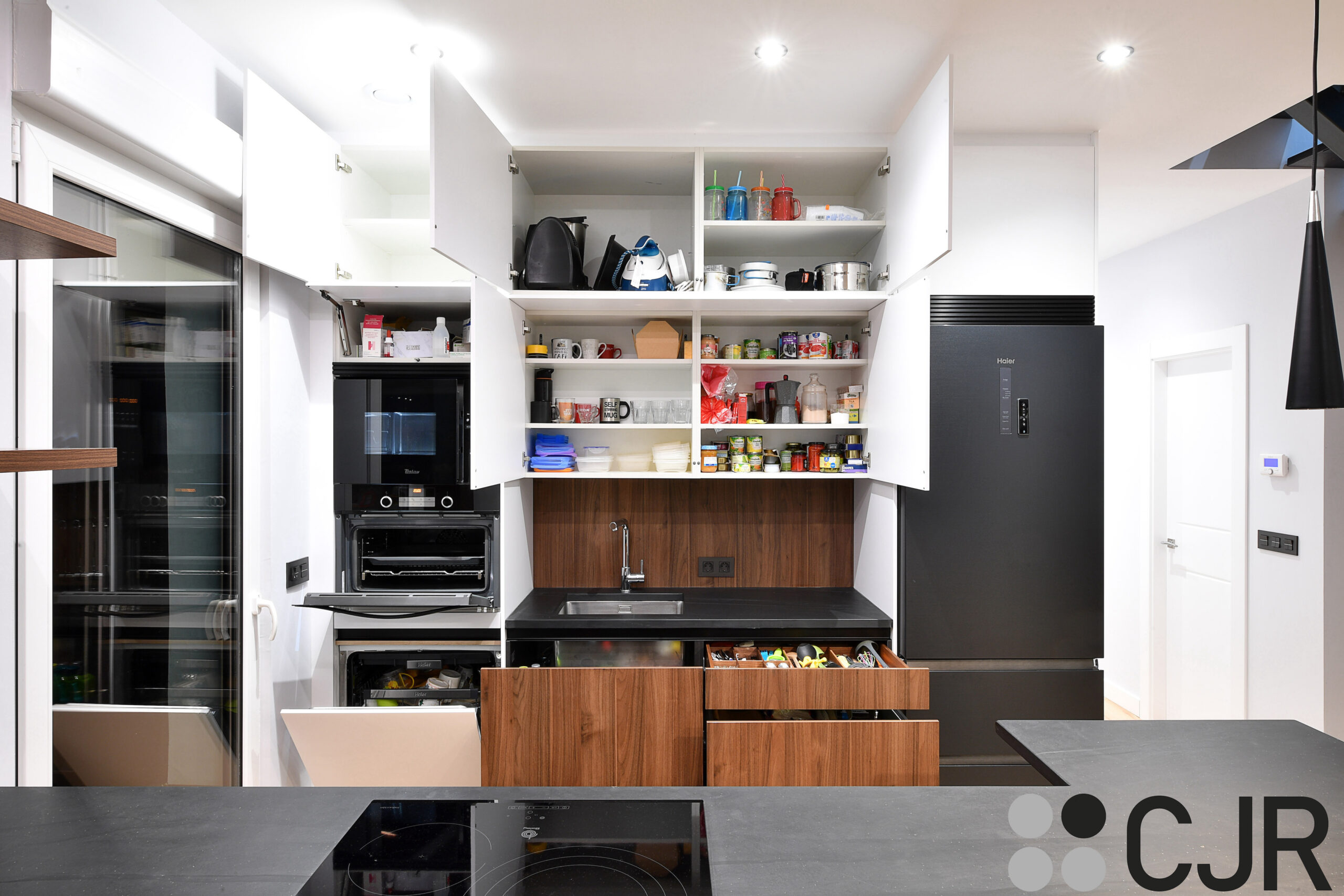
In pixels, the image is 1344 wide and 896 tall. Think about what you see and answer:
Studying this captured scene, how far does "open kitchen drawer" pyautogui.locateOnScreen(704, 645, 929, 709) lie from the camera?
6.71ft

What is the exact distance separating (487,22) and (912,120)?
125cm

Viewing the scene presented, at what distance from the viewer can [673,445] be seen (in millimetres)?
2664

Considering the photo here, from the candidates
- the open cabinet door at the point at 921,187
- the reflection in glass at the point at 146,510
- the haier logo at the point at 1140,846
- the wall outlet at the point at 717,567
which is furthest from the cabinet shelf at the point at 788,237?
the haier logo at the point at 1140,846

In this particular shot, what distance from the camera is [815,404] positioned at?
2678mm

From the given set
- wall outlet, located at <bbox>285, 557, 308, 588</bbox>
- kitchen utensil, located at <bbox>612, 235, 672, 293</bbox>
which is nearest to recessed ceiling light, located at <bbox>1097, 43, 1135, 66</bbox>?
kitchen utensil, located at <bbox>612, 235, 672, 293</bbox>

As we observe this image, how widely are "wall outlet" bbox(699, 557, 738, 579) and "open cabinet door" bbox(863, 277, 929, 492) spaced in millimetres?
691

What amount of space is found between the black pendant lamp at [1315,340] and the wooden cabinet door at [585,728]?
1.57 metres

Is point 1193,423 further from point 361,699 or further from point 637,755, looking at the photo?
point 361,699

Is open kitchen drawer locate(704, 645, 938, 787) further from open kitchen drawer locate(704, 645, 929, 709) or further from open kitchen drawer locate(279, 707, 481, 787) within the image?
open kitchen drawer locate(279, 707, 481, 787)

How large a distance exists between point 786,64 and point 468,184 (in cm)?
97

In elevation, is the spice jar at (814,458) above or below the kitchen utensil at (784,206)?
below

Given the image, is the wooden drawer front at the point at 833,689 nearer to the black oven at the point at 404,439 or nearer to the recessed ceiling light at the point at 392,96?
the black oven at the point at 404,439

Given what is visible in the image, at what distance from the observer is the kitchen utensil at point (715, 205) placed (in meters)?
2.48

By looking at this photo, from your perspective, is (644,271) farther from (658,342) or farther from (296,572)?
(296,572)
